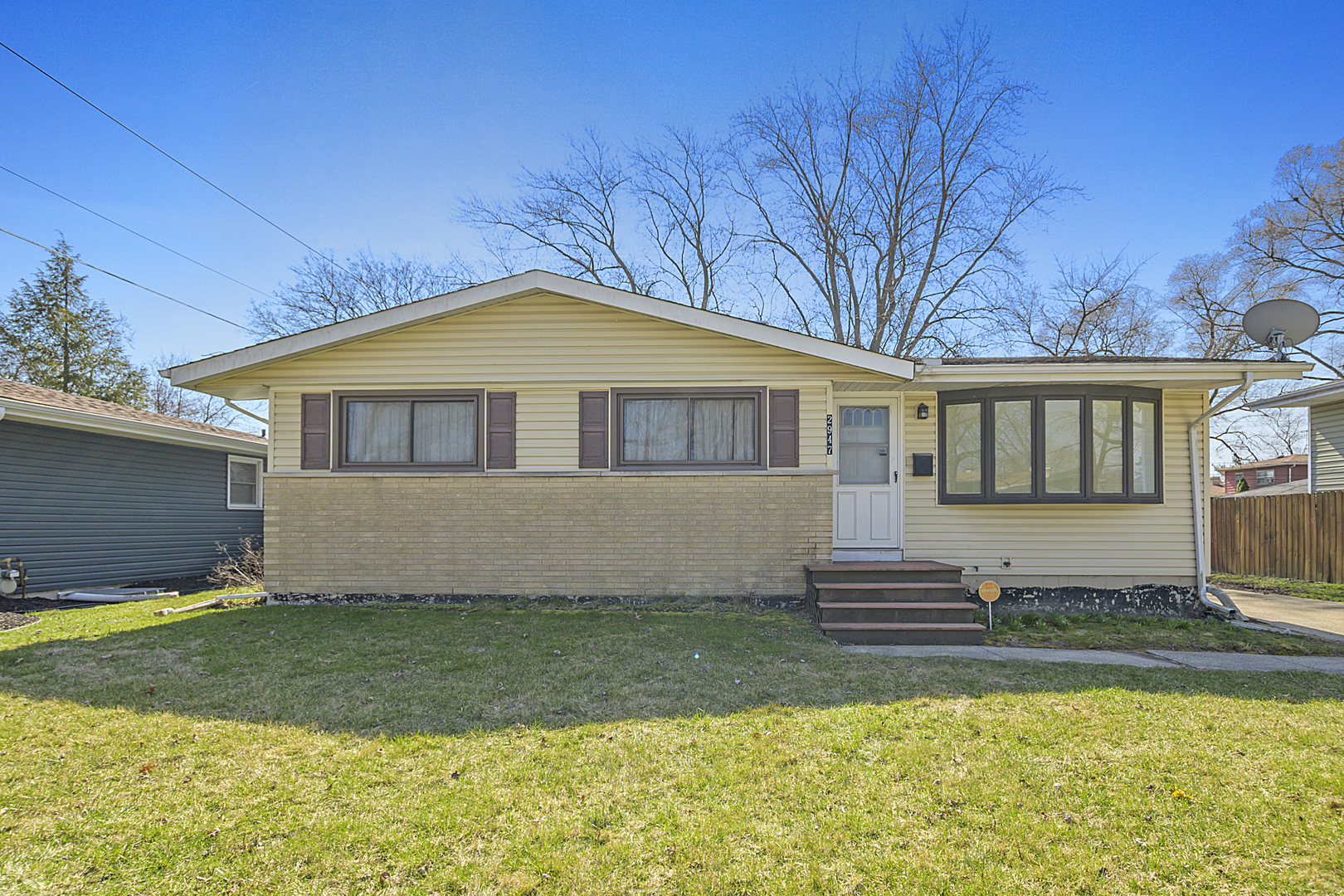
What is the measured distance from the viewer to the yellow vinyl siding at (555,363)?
27.0 ft

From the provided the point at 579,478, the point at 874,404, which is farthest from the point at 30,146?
the point at 874,404

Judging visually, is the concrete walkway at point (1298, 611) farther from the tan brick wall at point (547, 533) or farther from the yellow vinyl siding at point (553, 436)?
the yellow vinyl siding at point (553, 436)

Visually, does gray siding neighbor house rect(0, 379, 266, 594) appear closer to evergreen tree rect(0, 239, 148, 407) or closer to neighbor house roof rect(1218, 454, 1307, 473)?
evergreen tree rect(0, 239, 148, 407)

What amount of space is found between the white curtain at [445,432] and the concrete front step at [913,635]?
4.89m

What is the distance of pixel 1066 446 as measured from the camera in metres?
8.31

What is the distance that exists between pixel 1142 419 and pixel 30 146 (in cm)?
1818

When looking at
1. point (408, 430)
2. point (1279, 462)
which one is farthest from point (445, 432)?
point (1279, 462)

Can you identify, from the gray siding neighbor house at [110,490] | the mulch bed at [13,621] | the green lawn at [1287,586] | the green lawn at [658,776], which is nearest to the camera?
the green lawn at [658,776]

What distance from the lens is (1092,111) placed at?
49.2 feet

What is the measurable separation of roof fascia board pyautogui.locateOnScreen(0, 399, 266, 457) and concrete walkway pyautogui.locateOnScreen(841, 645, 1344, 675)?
11088 mm

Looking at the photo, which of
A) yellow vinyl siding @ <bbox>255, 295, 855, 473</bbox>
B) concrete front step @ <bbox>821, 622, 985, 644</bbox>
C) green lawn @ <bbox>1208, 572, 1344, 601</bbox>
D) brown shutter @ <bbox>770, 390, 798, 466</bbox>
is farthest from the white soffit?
green lawn @ <bbox>1208, 572, 1344, 601</bbox>

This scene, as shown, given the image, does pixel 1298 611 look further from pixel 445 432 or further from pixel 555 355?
pixel 445 432

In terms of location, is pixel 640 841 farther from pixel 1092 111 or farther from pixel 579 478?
pixel 1092 111

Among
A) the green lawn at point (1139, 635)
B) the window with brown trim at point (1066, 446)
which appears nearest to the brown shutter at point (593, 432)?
the window with brown trim at point (1066, 446)
